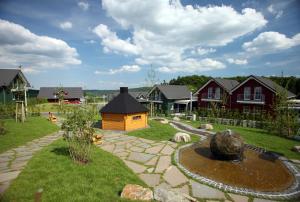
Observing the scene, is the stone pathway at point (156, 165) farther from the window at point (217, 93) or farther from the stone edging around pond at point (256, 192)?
the window at point (217, 93)

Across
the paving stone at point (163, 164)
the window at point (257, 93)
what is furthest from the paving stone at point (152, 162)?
the window at point (257, 93)

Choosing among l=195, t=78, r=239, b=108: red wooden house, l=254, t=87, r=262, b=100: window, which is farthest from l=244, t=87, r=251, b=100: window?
l=195, t=78, r=239, b=108: red wooden house

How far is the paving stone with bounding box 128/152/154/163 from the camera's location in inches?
350

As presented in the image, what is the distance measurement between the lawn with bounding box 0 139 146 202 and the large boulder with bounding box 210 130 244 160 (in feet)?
14.4

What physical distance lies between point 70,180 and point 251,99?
89.6 feet

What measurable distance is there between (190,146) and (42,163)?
7858 mm

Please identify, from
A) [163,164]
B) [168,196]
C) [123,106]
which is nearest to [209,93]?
[123,106]

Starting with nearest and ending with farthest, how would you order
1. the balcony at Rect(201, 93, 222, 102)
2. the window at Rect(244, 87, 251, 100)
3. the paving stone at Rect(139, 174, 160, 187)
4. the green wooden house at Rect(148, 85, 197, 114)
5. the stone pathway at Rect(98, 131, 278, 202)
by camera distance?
the stone pathway at Rect(98, 131, 278, 202), the paving stone at Rect(139, 174, 160, 187), the window at Rect(244, 87, 251, 100), the balcony at Rect(201, 93, 222, 102), the green wooden house at Rect(148, 85, 197, 114)

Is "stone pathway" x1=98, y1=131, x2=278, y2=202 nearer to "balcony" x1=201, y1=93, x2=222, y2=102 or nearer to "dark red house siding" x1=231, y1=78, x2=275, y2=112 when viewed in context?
"dark red house siding" x1=231, y1=78, x2=275, y2=112

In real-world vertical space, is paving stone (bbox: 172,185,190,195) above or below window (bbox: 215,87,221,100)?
below

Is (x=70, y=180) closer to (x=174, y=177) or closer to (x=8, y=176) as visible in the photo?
(x=8, y=176)

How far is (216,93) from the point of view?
31109 mm

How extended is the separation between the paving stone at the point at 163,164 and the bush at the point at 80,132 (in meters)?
3.05

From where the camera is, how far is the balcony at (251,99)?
1014 inches
